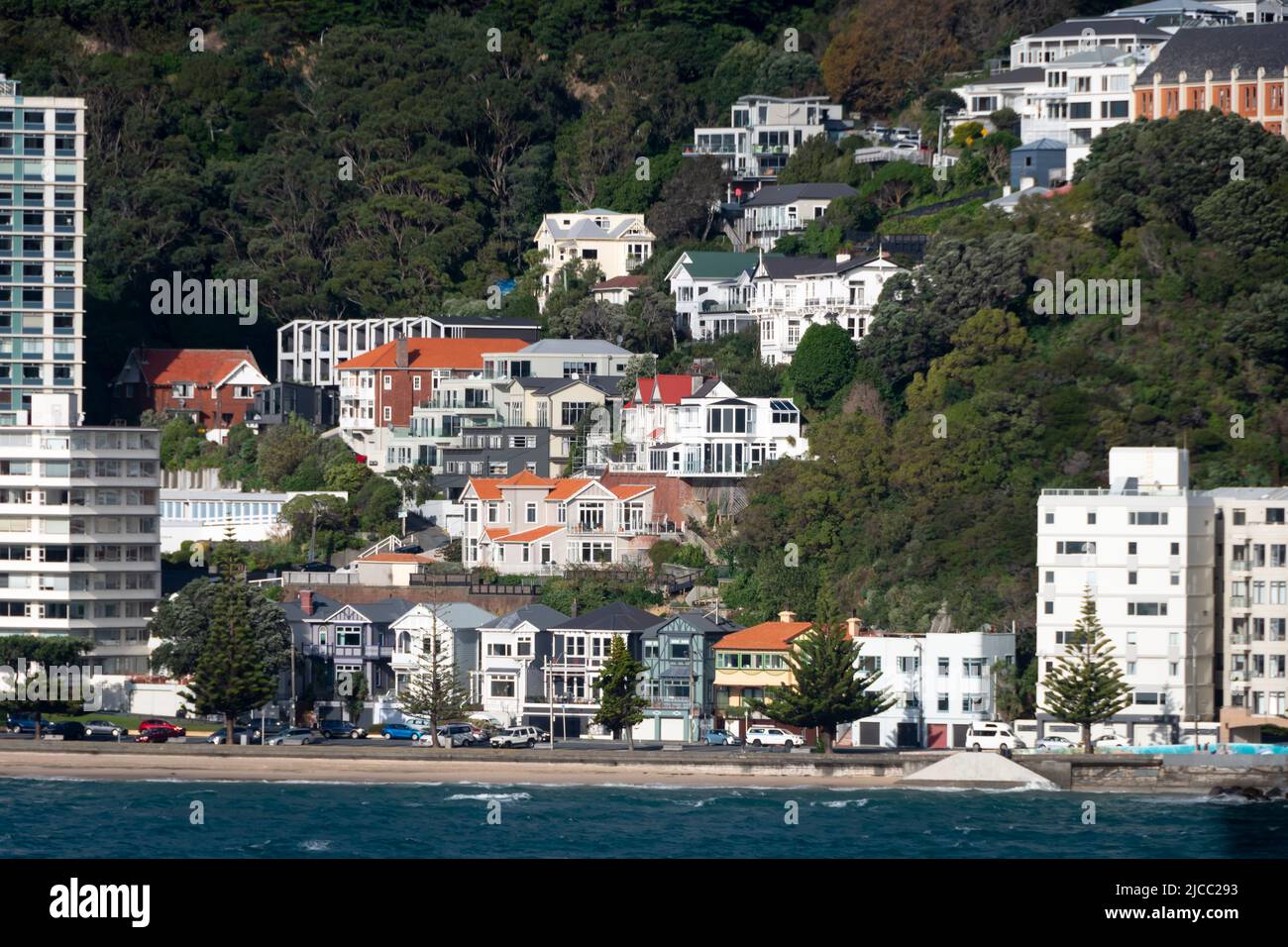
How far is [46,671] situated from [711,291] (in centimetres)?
3716

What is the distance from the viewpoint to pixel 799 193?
11012 centimetres

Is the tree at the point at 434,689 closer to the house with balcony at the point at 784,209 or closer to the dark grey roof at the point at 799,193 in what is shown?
the house with balcony at the point at 784,209

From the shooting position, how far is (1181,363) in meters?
86.8

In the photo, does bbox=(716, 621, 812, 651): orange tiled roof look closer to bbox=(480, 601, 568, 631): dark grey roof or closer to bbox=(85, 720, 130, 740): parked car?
bbox=(480, 601, 568, 631): dark grey roof

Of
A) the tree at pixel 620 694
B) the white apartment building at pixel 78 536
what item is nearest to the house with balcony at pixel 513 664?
the tree at pixel 620 694

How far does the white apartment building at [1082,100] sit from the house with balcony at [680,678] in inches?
1363

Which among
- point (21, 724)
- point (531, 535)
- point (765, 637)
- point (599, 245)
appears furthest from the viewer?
point (599, 245)

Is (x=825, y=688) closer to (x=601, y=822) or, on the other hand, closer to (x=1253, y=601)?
(x=601, y=822)

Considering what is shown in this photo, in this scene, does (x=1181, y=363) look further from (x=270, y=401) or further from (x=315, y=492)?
(x=270, y=401)

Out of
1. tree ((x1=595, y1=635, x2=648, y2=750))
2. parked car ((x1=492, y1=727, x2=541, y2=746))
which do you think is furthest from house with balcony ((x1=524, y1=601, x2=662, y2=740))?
tree ((x1=595, y1=635, x2=648, y2=750))

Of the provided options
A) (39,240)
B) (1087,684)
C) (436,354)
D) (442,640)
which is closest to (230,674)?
(442,640)

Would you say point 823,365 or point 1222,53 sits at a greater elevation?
point 1222,53

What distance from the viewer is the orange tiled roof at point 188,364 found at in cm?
10800

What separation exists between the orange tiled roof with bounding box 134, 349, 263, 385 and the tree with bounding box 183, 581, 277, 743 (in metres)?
33.7
